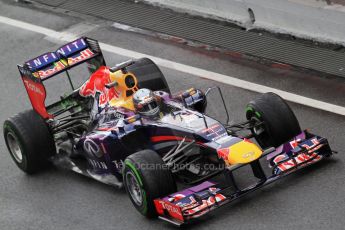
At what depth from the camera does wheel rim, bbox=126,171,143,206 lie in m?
11.6

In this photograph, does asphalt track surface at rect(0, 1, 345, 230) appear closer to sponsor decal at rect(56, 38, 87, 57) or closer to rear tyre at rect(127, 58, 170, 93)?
rear tyre at rect(127, 58, 170, 93)

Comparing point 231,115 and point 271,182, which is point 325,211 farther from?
point 231,115

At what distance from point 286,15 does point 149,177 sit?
540 cm

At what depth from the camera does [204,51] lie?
1642 cm

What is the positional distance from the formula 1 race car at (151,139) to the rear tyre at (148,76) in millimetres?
13

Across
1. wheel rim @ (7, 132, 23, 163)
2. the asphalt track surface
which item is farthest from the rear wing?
the asphalt track surface

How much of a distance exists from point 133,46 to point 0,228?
5.74 m

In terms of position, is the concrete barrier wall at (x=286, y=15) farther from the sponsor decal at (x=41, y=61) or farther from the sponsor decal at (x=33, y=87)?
the sponsor decal at (x=33, y=87)

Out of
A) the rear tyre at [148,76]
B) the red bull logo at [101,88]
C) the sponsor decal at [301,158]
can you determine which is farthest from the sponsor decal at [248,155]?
the rear tyre at [148,76]

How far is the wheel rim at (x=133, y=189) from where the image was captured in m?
11.6

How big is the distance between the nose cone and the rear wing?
315 cm

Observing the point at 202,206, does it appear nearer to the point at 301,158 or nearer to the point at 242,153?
the point at 242,153

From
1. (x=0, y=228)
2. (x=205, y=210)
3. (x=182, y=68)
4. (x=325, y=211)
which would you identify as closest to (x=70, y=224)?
(x=0, y=228)

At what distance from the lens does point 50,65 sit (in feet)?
45.1
